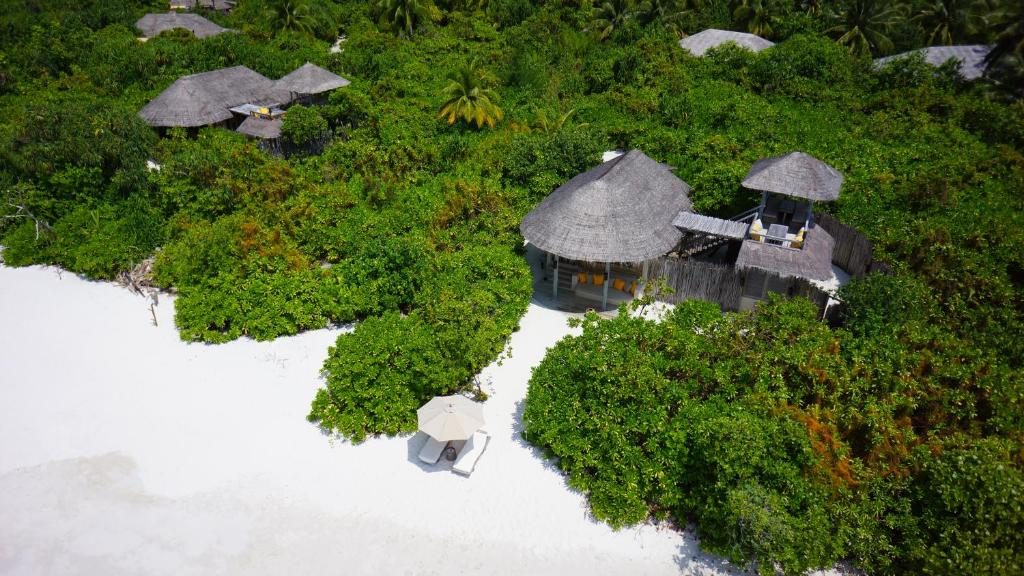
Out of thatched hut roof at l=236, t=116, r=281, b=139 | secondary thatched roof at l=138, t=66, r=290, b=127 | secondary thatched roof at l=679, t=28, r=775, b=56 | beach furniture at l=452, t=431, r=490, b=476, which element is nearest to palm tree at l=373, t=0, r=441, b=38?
secondary thatched roof at l=138, t=66, r=290, b=127

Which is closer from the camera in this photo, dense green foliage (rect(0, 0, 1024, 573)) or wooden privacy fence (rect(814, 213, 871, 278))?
dense green foliage (rect(0, 0, 1024, 573))

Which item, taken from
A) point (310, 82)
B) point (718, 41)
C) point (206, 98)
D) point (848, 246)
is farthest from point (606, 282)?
point (718, 41)

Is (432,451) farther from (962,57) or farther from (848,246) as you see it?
(962,57)

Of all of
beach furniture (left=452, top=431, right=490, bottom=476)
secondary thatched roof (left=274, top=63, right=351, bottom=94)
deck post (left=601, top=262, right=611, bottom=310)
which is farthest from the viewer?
secondary thatched roof (left=274, top=63, right=351, bottom=94)

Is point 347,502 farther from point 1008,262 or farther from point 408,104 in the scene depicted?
point 408,104

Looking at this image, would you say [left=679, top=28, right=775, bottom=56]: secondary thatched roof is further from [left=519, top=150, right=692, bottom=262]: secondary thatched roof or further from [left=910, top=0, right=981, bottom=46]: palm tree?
[left=519, top=150, right=692, bottom=262]: secondary thatched roof

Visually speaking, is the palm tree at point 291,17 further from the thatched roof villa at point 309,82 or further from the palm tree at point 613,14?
the palm tree at point 613,14
